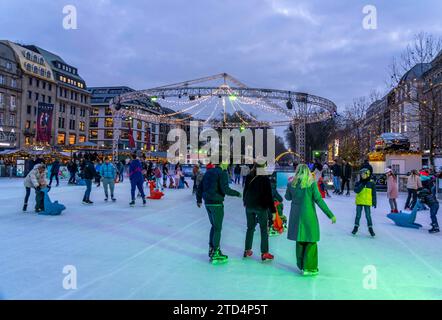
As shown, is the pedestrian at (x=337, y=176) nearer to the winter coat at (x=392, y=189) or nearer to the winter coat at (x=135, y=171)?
the winter coat at (x=392, y=189)

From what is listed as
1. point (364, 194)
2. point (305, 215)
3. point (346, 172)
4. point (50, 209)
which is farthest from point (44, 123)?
point (305, 215)

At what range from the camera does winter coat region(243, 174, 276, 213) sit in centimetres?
518

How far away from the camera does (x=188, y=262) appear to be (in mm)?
5055

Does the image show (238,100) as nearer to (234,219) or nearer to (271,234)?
(234,219)

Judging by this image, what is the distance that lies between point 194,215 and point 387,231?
476 centimetres

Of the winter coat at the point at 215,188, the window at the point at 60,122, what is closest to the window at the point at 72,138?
the window at the point at 60,122

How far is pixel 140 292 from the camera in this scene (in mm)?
3812

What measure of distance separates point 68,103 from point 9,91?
14237mm

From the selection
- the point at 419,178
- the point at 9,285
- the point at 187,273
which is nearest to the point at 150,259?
the point at 187,273

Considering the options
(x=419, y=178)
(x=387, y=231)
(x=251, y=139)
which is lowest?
(x=387, y=231)

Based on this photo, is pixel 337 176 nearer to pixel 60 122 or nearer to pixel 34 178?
pixel 34 178

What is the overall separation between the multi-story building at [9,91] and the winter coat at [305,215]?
53.5 m

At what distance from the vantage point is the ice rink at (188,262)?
3875mm
